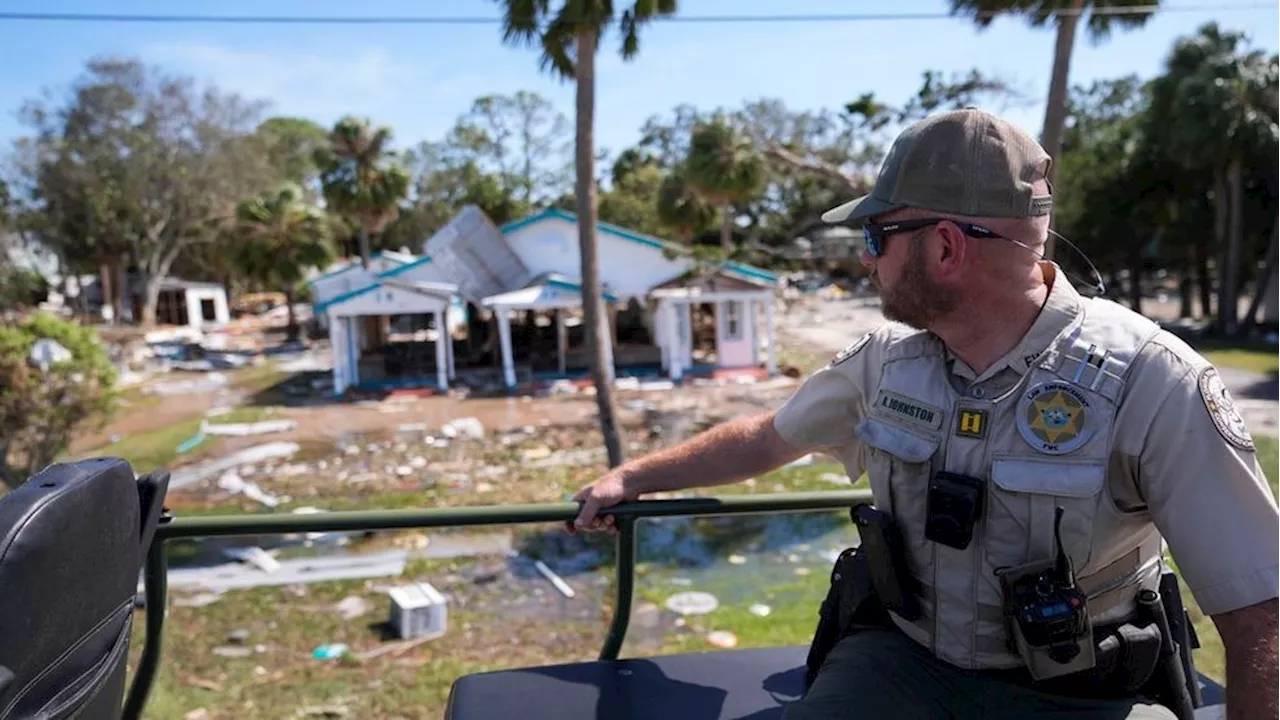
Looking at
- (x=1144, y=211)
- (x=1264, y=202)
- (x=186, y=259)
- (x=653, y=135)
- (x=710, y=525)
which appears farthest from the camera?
(x=653, y=135)

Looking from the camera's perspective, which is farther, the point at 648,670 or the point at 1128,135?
the point at 1128,135

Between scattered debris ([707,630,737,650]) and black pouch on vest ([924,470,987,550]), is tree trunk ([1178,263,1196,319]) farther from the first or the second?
black pouch on vest ([924,470,987,550])

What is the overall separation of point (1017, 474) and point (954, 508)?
128 millimetres

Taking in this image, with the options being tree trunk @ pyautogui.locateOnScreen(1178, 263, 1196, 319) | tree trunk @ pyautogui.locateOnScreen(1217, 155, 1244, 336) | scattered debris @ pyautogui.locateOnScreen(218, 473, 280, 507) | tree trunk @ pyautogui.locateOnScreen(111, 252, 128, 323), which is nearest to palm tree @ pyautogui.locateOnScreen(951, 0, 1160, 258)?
scattered debris @ pyautogui.locateOnScreen(218, 473, 280, 507)

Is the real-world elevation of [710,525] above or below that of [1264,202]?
below

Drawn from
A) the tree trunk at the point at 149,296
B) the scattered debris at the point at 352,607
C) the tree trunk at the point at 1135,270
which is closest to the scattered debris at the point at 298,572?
the scattered debris at the point at 352,607

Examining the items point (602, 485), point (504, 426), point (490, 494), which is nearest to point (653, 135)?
point (504, 426)

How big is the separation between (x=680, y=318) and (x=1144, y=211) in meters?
16.6

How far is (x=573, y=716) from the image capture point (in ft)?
6.63

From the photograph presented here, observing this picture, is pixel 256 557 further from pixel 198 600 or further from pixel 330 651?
pixel 330 651

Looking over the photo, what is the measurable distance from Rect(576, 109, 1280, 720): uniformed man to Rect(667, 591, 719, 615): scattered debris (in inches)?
233

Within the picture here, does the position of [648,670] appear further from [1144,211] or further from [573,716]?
[1144,211]

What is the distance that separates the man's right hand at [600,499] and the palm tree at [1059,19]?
380 inches

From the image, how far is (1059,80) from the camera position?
1112 centimetres
